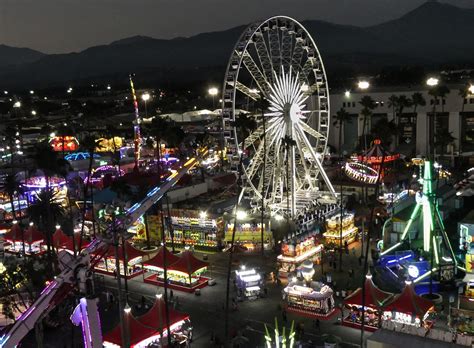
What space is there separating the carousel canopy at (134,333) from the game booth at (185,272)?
10.7 metres

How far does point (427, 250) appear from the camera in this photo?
3975cm

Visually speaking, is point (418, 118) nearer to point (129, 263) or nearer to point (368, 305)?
point (129, 263)

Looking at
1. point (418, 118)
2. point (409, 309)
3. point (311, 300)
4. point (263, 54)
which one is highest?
point (263, 54)

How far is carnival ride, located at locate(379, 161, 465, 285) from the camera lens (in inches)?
1500

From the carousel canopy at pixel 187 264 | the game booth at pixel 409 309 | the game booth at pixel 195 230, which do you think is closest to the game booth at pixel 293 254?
the carousel canopy at pixel 187 264

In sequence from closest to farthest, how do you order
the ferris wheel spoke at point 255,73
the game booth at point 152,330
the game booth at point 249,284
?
1. the game booth at point 152,330
2. the game booth at point 249,284
3. the ferris wheel spoke at point 255,73

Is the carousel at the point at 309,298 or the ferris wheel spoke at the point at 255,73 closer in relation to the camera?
the carousel at the point at 309,298

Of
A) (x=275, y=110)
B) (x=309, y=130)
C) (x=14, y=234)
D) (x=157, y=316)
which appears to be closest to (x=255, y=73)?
(x=275, y=110)

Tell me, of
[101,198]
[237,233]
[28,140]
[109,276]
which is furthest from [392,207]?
[28,140]

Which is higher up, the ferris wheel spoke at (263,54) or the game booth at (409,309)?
the ferris wheel spoke at (263,54)

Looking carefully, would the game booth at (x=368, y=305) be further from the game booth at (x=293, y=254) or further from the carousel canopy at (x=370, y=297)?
the game booth at (x=293, y=254)

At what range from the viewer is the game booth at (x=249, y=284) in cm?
3788

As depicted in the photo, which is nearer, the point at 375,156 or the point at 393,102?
the point at 375,156

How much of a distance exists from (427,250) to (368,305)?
30.6ft
